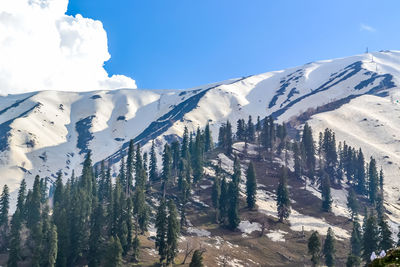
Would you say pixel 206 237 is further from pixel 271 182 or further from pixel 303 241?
pixel 271 182

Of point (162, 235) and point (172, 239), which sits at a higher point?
point (162, 235)

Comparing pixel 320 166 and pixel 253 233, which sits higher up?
pixel 320 166

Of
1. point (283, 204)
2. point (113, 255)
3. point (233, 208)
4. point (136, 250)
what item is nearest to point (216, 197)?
point (233, 208)

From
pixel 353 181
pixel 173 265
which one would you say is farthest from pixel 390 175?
pixel 173 265

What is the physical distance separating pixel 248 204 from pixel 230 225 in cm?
1373

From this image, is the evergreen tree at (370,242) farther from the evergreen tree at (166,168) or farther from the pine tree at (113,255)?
the evergreen tree at (166,168)

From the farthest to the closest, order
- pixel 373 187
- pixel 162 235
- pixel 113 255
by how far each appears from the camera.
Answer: pixel 373 187
pixel 162 235
pixel 113 255

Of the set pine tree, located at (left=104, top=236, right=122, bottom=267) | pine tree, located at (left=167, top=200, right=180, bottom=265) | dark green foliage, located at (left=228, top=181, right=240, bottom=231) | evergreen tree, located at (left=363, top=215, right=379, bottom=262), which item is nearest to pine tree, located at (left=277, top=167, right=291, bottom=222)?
dark green foliage, located at (left=228, top=181, right=240, bottom=231)

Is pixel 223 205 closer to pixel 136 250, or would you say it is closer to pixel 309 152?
pixel 136 250

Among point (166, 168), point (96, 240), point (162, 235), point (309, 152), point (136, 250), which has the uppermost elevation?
point (309, 152)

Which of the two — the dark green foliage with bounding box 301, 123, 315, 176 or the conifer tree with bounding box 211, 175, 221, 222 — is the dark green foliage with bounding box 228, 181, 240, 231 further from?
the dark green foliage with bounding box 301, 123, 315, 176

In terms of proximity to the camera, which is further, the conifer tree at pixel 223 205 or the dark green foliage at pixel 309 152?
the dark green foliage at pixel 309 152

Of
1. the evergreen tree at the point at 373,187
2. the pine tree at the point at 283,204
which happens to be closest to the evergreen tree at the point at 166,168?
the pine tree at the point at 283,204

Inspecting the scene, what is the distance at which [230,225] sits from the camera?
355 feet
